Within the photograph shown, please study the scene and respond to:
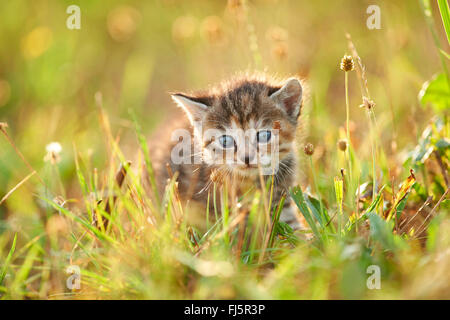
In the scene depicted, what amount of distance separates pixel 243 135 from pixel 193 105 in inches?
13.0

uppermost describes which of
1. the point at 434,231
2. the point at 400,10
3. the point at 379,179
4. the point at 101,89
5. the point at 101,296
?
the point at 400,10

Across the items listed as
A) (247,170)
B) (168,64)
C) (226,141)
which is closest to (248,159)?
(247,170)

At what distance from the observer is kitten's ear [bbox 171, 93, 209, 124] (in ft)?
7.92

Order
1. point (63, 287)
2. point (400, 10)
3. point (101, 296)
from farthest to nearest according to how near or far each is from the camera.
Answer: point (400, 10), point (63, 287), point (101, 296)

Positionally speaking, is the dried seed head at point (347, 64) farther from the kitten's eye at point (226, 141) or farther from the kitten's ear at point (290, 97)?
the kitten's eye at point (226, 141)

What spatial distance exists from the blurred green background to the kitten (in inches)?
13.7

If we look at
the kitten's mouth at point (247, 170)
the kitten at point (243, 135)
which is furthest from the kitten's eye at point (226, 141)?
the kitten's mouth at point (247, 170)

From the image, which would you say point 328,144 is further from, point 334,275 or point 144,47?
point 144,47

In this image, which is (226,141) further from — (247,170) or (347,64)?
(347,64)

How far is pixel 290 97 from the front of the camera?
8.08ft

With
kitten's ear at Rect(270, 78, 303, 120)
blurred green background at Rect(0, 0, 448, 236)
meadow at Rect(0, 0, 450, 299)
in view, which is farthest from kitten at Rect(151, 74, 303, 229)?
blurred green background at Rect(0, 0, 448, 236)

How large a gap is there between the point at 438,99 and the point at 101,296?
6.11 ft

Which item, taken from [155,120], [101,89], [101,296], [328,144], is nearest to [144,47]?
[101,89]

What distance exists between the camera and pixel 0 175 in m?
3.19
